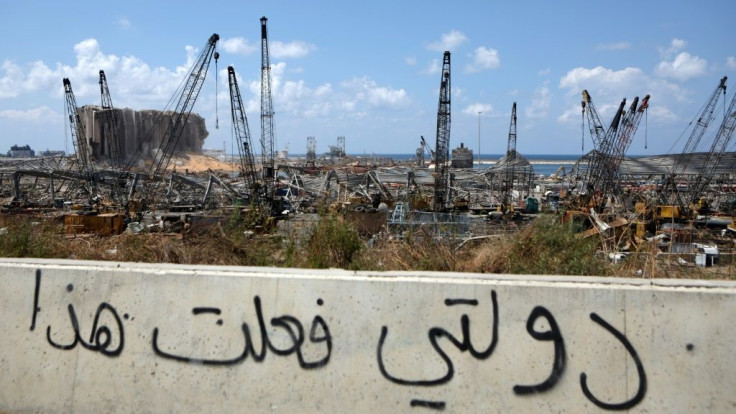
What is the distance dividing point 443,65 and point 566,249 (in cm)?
4455

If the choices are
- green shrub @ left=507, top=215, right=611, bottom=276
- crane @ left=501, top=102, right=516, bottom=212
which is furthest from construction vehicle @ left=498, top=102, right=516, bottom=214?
green shrub @ left=507, top=215, right=611, bottom=276

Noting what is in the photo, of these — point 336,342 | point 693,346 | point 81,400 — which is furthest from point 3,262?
point 693,346

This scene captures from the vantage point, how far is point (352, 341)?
13.0 feet

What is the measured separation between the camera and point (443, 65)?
1972 inches

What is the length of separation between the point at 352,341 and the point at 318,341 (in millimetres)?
231

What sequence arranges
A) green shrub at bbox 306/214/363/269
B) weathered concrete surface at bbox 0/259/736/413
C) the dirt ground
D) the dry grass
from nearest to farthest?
weathered concrete surface at bbox 0/259/736/413 < the dry grass < green shrub at bbox 306/214/363/269 < the dirt ground

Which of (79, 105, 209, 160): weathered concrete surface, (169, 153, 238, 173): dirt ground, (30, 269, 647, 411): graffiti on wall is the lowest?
(169, 153, 238, 173): dirt ground

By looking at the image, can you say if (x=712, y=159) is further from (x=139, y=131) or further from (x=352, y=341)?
(x=139, y=131)

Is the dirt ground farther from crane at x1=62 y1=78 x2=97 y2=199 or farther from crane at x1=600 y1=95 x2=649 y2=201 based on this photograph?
crane at x1=600 y1=95 x2=649 y2=201

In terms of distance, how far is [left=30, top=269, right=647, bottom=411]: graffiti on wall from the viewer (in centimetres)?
372

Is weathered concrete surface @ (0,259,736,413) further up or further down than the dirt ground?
further up

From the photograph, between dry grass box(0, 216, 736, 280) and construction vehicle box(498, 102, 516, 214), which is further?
construction vehicle box(498, 102, 516, 214)

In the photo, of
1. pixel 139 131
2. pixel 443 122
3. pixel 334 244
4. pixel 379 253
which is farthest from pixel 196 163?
pixel 379 253

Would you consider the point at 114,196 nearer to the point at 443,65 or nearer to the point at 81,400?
the point at 443,65
